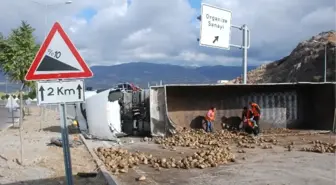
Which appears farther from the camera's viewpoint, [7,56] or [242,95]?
[242,95]

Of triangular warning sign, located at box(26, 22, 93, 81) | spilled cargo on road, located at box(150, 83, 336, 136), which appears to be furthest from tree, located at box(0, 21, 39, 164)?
triangular warning sign, located at box(26, 22, 93, 81)

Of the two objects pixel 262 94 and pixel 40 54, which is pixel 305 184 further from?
pixel 262 94

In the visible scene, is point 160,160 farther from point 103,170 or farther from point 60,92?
point 60,92

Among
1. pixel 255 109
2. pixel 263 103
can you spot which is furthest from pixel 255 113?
pixel 263 103

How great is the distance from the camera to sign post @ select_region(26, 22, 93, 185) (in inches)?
223

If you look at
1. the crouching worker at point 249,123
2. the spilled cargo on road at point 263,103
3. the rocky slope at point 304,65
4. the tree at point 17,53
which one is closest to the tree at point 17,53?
the tree at point 17,53

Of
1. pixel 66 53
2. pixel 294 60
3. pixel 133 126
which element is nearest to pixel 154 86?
pixel 133 126

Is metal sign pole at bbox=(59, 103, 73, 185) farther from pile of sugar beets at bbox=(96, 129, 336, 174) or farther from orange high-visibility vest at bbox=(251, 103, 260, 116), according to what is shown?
orange high-visibility vest at bbox=(251, 103, 260, 116)

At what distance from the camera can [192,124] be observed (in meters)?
19.7

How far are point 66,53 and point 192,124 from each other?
1438 cm

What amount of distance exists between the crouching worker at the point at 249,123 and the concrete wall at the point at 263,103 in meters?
1.49

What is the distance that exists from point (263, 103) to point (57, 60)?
53.6 ft

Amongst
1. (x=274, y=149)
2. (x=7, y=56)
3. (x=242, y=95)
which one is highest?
(x=7, y=56)

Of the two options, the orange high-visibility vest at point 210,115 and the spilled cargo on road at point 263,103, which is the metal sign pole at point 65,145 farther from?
the orange high-visibility vest at point 210,115
